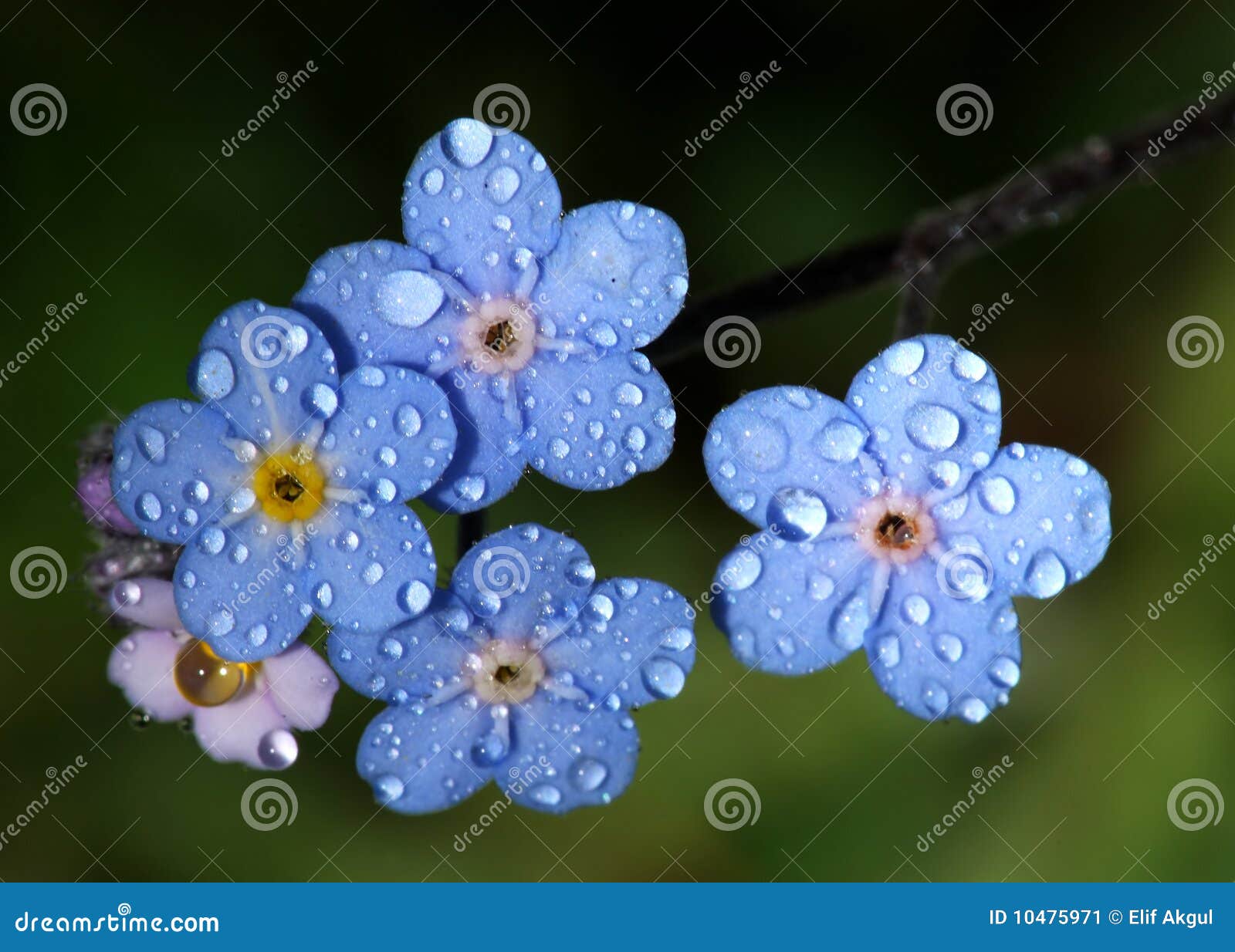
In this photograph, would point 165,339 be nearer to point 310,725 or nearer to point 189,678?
point 189,678

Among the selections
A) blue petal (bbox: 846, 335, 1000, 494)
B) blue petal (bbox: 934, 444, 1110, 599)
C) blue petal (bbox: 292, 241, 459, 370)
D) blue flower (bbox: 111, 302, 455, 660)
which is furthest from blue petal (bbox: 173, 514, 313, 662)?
blue petal (bbox: 934, 444, 1110, 599)

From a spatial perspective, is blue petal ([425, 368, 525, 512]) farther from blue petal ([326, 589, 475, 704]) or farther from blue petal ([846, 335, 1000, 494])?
blue petal ([846, 335, 1000, 494])

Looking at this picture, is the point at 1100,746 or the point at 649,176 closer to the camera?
the point at 649,176

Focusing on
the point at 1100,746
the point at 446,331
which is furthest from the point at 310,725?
the point at 1100,746

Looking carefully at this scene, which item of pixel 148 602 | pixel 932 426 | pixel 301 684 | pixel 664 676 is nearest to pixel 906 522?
pixel 932 426

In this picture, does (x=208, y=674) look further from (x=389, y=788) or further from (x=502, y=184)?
(x=502, y=184)
